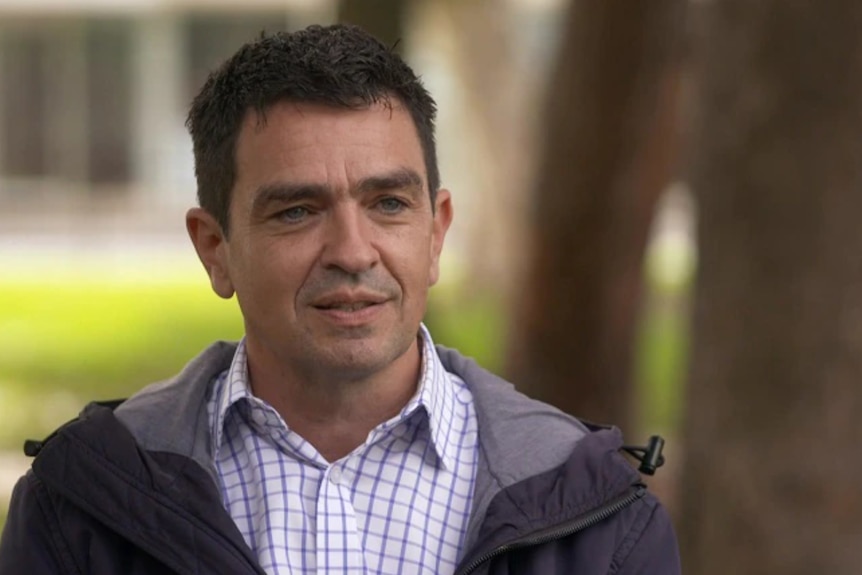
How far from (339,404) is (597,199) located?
17.9 feet

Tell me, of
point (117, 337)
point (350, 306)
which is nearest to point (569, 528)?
point (350, 306)

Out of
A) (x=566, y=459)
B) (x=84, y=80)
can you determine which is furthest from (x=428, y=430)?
(x=84, y=80)

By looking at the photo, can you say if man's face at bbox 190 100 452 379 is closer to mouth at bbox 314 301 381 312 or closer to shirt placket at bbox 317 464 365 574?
mouth at bbox 314 301 381 312

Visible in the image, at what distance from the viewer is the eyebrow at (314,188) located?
2490mm

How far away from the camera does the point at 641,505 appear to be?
2.55m

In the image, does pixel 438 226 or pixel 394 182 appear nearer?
pixel 394 182

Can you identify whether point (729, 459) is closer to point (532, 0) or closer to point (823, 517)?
point (823, 517)

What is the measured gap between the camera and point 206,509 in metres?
2.45

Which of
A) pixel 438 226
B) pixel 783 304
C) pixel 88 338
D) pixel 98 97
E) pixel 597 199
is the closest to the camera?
pixel 438 226

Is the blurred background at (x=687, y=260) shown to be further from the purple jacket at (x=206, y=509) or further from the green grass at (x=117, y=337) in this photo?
the purple jacket at (x=206, y=509)

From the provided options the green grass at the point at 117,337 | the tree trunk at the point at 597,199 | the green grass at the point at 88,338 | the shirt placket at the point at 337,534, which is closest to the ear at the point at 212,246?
the shirt placket at the point at 337,534

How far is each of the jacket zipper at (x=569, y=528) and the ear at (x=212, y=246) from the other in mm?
630

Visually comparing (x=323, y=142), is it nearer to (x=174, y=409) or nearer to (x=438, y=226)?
(x=438, y=226)

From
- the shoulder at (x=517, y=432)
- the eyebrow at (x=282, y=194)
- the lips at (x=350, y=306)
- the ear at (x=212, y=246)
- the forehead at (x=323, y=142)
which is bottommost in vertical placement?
the shoulder at (x=517, y=432)
